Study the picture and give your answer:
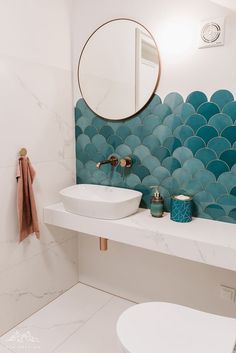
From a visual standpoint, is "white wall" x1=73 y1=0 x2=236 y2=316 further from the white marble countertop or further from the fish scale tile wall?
the white marble countertop

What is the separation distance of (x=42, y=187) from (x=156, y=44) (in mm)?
1163

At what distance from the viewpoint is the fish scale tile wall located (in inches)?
66.4

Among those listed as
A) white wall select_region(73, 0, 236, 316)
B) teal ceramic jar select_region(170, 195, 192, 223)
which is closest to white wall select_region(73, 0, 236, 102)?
white wall select_region(73, 0, 236, 316)

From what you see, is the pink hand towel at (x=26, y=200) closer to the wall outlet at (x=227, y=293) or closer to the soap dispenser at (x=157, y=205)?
the soap dispenser at (x=157, y=205)

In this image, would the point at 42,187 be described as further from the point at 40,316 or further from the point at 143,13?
the point at 143,13

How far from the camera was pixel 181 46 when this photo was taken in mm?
1741

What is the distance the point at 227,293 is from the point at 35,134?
1.53m

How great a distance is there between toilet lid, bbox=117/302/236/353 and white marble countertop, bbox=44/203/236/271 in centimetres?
26

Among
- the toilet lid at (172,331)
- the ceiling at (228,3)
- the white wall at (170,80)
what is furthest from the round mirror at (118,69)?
the toilet lid at (172,331)

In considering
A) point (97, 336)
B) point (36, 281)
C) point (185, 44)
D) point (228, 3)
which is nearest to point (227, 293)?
point (97, 336)

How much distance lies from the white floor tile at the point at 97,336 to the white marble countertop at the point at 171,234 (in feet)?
2.01

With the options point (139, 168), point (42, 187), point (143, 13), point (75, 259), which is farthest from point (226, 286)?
point (143, 13)

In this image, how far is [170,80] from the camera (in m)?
1.81

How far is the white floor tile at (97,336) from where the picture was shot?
1.76 meters
